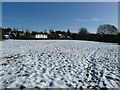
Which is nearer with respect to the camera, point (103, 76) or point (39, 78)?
point (39, 78)

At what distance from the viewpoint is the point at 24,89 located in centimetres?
642

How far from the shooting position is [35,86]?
6.73m

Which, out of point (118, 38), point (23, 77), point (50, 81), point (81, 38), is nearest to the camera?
point (50, 81)

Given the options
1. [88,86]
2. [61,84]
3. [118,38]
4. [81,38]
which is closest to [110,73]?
[88,86]

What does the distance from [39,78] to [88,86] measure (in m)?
2.22

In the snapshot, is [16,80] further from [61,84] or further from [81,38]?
[81,38]

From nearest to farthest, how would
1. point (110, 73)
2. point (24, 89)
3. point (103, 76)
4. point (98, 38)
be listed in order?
point (24, 89) < point (103, 76) < point (110, 73) < point (98, 38)

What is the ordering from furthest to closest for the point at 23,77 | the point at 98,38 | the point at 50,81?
1. the point at 98,38
2. the point at 23,77
3. the point at 50,81

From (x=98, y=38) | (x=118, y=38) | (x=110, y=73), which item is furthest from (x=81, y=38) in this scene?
(x=110, y=73)

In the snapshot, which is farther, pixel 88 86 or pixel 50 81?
pixel 50 81

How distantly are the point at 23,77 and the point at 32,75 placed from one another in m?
0.51

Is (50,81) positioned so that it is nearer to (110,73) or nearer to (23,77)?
(23,77)

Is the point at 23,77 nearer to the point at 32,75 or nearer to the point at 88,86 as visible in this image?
the point at 32,75

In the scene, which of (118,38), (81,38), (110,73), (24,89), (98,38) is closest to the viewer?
(24,89)
